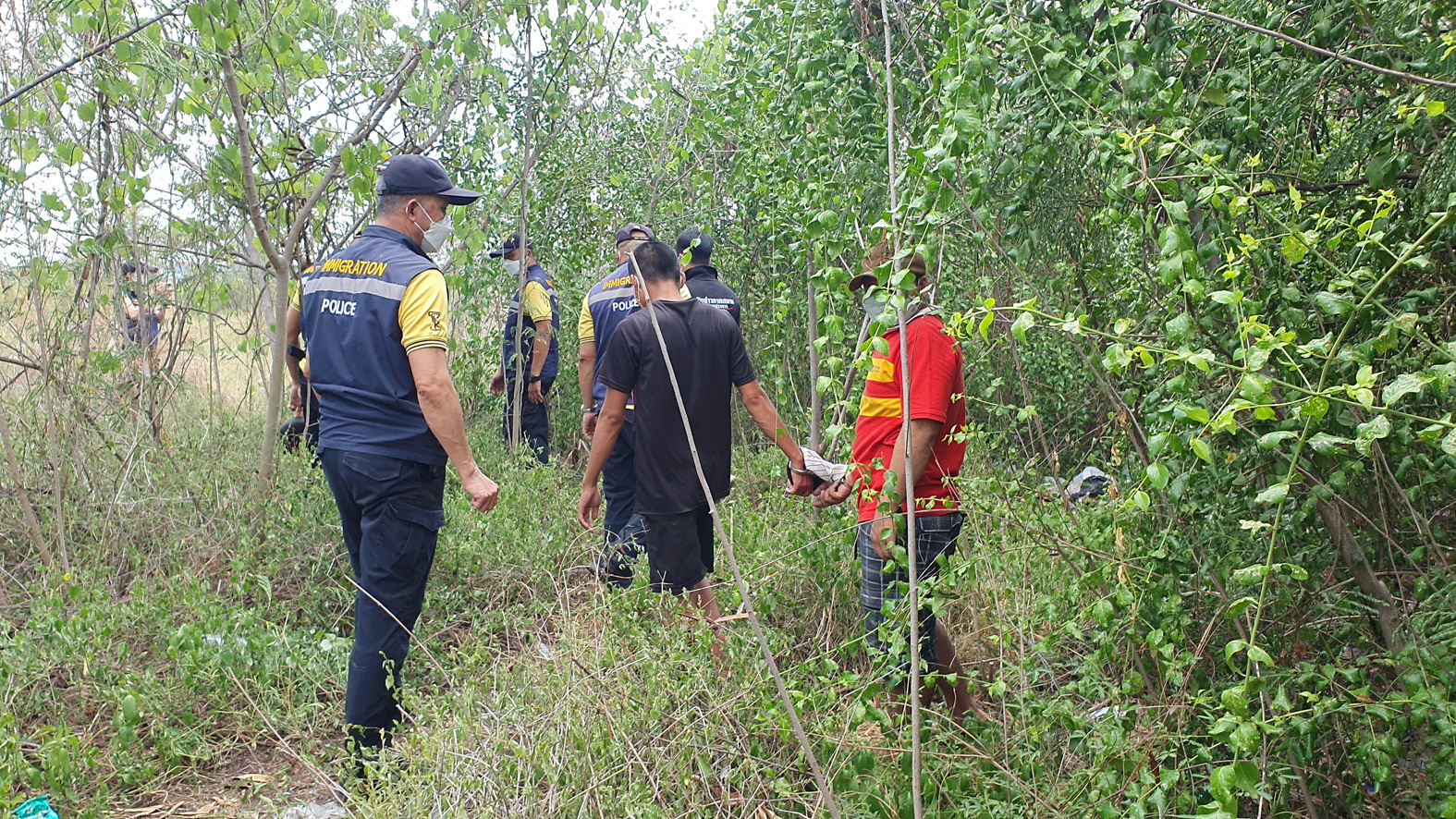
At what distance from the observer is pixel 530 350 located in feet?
24.9

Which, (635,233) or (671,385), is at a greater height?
(635,233)

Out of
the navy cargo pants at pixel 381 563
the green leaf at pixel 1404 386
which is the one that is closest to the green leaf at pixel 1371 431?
the green leaf at pixel 1404 386

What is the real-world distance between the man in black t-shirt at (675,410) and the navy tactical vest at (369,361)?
31.7 inches

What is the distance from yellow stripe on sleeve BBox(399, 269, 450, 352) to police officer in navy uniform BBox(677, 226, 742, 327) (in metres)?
2.22

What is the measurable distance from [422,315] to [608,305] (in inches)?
83.6

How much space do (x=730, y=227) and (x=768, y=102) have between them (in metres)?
3.14

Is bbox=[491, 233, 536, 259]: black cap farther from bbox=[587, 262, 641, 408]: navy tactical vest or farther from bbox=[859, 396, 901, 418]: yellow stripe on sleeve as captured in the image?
bbox=[859, 396, 901, 418]: yellow stripe on sleeve

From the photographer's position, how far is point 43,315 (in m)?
4.93

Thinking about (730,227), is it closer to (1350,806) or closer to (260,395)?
(260,395)

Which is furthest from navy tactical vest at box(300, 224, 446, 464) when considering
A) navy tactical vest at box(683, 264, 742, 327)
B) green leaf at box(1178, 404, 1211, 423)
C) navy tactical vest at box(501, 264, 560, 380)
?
navy tactical vest at box(501, 264, 560, 380)

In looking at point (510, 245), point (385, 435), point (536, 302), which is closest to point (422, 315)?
point (385, 435)

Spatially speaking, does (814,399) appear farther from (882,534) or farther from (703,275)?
(882,534)

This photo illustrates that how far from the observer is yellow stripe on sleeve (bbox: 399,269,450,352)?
3.44m

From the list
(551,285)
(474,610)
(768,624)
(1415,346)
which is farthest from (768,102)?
(551,285)
